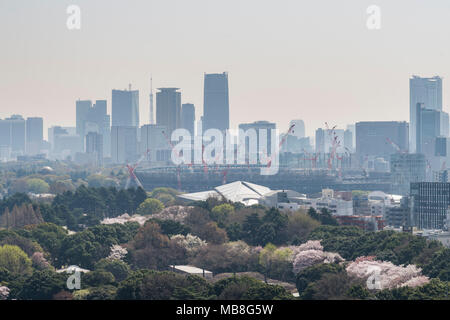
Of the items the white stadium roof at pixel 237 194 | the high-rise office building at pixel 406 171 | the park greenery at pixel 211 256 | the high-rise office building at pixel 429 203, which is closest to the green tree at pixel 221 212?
the park greenery at pixel 211 256

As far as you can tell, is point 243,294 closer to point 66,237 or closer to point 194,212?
point 66,237

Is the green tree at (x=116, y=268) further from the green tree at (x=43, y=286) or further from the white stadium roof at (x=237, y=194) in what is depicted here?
the white stadium roof at (x=237, y=194)

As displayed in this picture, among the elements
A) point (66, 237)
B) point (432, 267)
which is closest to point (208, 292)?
point (432, 267)

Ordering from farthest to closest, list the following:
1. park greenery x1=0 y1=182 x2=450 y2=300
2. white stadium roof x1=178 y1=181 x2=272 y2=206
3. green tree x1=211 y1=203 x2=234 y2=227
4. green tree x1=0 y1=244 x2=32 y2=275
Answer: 1. white stadium roof x1=178 y1=181 x2=272 y2=206
2. green tree x1=211 y1=203 x2=234 y2=227
3. green tree x1=0 y1=244 x2=32 y2=275
4. park greenery x1=0 y1=182 x2=450 y2=300

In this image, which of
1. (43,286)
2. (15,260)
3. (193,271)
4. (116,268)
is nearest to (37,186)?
(15,260)

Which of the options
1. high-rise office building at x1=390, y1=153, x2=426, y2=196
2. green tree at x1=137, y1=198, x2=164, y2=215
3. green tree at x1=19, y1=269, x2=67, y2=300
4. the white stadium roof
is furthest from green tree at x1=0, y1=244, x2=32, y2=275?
high-rise office building at x1=390, y1=153, x2=426, y2=196

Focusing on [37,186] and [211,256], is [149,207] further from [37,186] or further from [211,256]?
[37,186]

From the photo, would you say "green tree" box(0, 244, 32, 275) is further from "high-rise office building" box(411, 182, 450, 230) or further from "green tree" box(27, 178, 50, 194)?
"green tree" box(27, 178, 50, 194)

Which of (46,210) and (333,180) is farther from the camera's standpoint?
(333,180)
